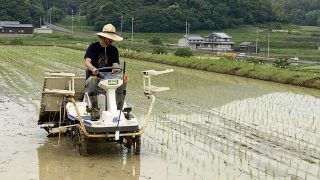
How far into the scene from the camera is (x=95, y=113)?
6734mm

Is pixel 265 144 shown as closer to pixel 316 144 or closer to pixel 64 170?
pixel 316 144

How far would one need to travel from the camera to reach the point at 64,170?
594cm

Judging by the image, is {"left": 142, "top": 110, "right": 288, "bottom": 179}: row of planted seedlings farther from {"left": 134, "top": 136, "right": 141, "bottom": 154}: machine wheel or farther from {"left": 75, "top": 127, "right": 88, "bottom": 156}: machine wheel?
{"left": 75, "top": 127, "right": 88, "bottom": 156}: machine wheel

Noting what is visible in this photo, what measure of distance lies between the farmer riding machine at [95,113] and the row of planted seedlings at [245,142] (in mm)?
935

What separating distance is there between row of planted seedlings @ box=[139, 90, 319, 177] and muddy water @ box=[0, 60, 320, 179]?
0.01 m

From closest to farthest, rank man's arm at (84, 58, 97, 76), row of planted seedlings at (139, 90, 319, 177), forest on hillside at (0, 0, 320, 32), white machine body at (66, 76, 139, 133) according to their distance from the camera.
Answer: row of planted seedlings at (139, 90, 319, 177) → white machine body at (66, 76, 139, 133) → man's arm at (84, 58, 97, 76) → forest on hillside at (0, 0, 320, 32)

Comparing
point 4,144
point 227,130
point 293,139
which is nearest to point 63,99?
point 4,144

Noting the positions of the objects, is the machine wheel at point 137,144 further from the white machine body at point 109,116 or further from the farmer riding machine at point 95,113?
the white machine body at point 109,116

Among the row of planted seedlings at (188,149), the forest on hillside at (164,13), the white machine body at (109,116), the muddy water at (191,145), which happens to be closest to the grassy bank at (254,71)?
the muddy water at (191,145)

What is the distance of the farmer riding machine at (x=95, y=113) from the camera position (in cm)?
632

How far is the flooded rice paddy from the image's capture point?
5898 mm

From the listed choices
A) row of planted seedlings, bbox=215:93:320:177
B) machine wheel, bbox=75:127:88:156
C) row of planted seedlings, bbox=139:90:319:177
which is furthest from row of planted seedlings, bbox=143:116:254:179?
machine wheel, bbox=75:127:88:156

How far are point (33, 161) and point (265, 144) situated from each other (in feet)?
11.2

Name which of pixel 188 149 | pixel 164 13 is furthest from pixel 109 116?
pixel 164 13
